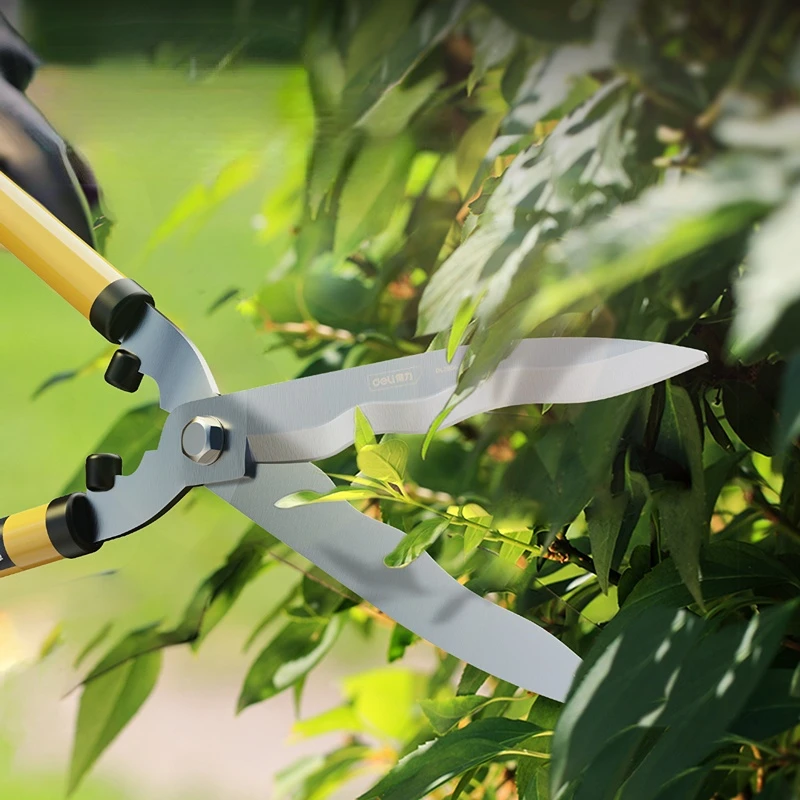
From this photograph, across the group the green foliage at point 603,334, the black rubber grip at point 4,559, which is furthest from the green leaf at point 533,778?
the black rubber grip at point 4,559

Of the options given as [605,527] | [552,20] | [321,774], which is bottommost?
[321,774]

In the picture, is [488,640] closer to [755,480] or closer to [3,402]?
[755,480]

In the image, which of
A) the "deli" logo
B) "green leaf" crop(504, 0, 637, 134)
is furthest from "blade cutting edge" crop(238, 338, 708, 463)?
"green leaf" crop(504, 0, 637, 134)

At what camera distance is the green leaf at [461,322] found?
0.29 metres

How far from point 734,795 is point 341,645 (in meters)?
0.19

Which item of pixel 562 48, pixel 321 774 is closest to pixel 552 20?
Answer: pixel 562 48

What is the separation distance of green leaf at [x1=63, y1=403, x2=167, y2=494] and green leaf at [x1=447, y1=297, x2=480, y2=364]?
0.57 ft

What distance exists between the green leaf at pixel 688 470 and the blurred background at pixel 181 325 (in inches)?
6.4

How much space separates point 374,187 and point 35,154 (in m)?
0.16

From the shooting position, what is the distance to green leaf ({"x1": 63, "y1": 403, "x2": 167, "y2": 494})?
42 centimetres

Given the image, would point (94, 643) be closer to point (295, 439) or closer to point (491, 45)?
point (295, 439)

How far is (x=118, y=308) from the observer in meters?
0.32

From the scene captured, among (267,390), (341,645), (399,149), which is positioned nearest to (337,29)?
(399,149)

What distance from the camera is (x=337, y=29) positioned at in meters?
0.36
